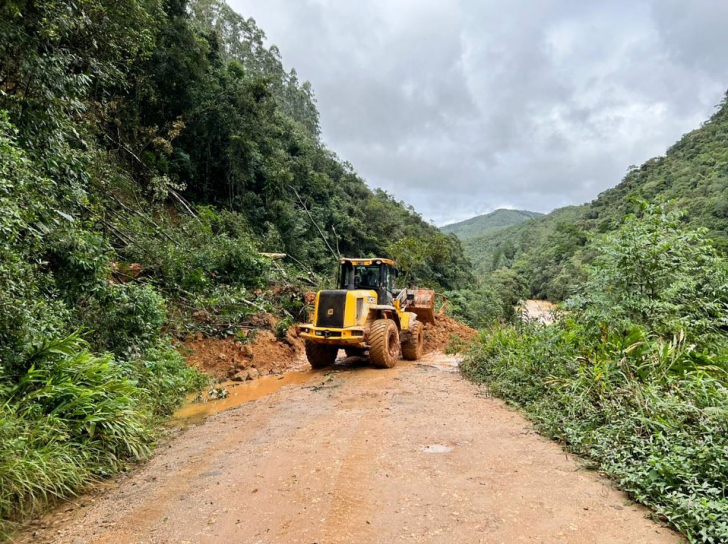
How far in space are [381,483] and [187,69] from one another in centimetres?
1811

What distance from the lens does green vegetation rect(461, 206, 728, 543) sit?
305 centimetres

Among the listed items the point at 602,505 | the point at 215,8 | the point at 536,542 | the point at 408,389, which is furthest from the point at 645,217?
the point at 215,8

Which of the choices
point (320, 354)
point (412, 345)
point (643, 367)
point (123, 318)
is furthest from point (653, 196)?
point (123, 318)

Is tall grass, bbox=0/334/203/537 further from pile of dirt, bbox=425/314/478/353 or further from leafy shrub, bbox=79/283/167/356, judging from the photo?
pile of dirt, bbox=425/314/478/353

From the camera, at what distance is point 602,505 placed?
3.02 m

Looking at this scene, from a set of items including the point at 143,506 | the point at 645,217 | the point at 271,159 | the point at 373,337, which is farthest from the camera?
the point at 271,159

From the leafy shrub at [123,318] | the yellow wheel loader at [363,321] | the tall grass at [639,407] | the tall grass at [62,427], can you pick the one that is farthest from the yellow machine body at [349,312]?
the tall grass at [62,427]

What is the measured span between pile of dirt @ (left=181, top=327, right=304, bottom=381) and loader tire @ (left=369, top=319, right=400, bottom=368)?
96.0 inches

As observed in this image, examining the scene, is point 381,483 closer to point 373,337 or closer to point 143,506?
point 143,506

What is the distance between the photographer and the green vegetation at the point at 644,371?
10.0 feet

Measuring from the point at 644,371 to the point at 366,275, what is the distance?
5.78 m

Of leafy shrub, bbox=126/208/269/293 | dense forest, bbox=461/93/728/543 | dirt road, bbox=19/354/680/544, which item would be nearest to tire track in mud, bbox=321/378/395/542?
dirt road, bbox=19/354/680/544

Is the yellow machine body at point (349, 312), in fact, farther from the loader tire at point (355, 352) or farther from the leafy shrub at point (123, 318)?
the leafy shrub at point (123, 318)

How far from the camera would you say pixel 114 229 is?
31.9ft
